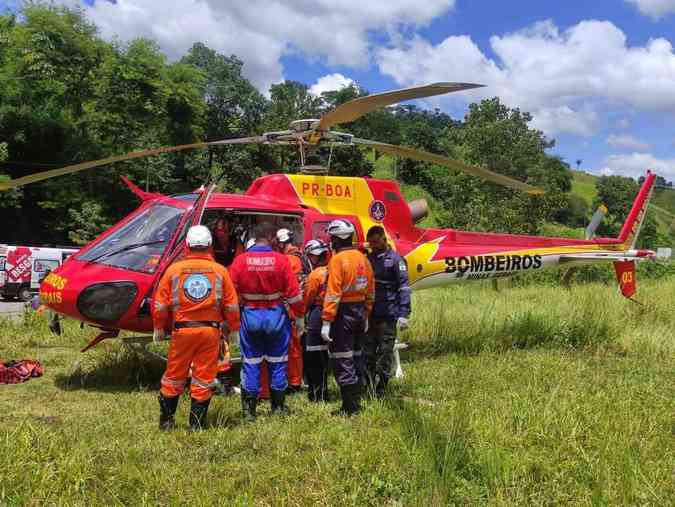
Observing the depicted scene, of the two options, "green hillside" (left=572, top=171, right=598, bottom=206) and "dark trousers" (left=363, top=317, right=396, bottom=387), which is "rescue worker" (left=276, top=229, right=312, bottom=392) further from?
"green hillside" (left=572, top=171, right=598, bottom=206)

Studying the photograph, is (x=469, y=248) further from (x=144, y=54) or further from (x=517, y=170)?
(x=144, y=54)

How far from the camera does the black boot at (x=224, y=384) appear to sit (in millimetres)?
6398

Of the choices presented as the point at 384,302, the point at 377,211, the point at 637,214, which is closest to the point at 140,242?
the point at 384,302

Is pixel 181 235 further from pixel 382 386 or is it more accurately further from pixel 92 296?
pixel 382 386

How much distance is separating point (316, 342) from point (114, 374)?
293 cm

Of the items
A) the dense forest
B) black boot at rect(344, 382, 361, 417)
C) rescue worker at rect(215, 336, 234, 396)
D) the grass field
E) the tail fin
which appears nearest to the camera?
the grass field

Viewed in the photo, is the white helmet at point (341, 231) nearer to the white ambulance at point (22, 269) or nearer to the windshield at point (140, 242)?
the windshield at point (140, 242)

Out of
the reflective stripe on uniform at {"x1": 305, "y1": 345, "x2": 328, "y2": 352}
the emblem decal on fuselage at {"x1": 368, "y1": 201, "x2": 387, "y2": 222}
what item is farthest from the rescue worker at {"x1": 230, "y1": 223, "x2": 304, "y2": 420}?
the emblem decal on fuselage at {"x1": 368, "y1": 201, "x2": 387, "y2": 222}

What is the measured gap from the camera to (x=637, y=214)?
428 inches

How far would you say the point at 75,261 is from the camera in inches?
244

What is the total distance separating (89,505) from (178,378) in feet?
5.31

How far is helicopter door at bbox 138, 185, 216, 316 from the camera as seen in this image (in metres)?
6.07

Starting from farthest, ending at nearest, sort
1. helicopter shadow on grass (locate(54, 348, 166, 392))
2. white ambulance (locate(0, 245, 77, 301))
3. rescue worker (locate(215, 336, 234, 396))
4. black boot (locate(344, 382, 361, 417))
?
white ambulance (locate(0, 245, 77, 301)) < helicopter shadow on grass (locate(54, 348, 166, 392)) < rescue worker (locate(215, 336, 234, 396)) < black boot (locate(344, 382, 361, 417))

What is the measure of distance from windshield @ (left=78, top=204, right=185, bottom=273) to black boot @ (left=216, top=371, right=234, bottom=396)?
1533mm
